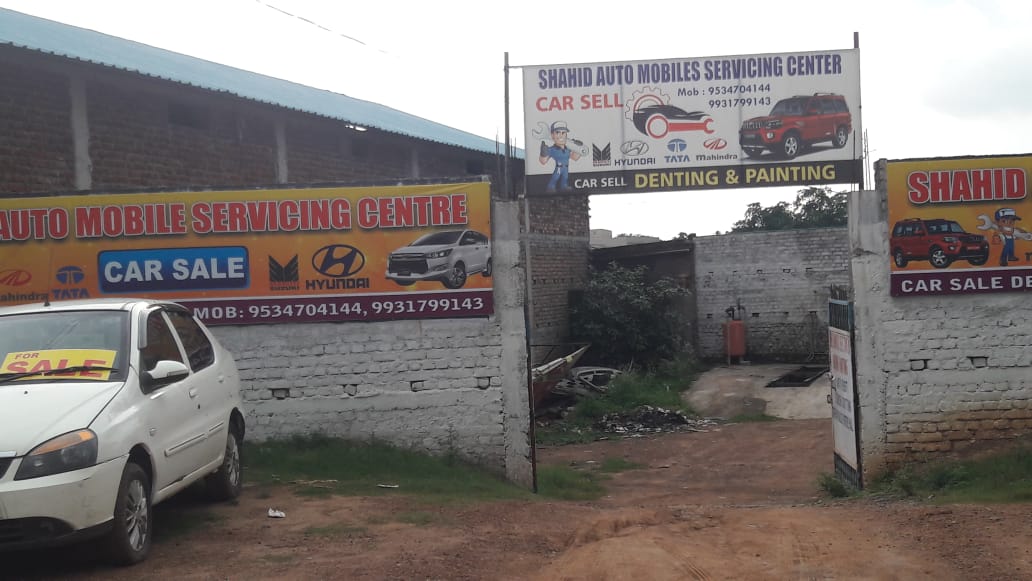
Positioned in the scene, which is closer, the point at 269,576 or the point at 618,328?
the point at 269,576

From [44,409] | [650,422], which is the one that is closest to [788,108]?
[650,422]

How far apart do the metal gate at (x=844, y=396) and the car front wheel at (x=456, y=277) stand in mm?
4056

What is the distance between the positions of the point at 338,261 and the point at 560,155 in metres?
6.30

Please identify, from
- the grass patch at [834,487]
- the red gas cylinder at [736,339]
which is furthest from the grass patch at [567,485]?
the red gas cylinder at [736,339]

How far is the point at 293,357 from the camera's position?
9156 millimetres

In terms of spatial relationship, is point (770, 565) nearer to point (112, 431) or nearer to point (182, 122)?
point (112, 431)

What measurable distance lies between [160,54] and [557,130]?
664 cm

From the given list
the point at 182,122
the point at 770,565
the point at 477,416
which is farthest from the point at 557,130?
the point at 770,565

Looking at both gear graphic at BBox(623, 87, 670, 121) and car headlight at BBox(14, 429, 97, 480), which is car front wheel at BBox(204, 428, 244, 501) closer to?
car headlight at BBox(14, 429, 97, 480)

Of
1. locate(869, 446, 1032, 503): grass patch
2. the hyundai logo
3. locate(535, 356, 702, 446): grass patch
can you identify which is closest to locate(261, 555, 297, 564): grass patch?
locate(869, 446, 1032, 503): grass patch

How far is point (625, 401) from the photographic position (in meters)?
17.8

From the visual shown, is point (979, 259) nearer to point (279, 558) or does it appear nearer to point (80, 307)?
point (279, 558)

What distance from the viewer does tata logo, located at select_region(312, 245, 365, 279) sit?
912 centimetres

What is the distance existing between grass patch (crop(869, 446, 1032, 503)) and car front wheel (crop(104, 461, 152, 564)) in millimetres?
6482
